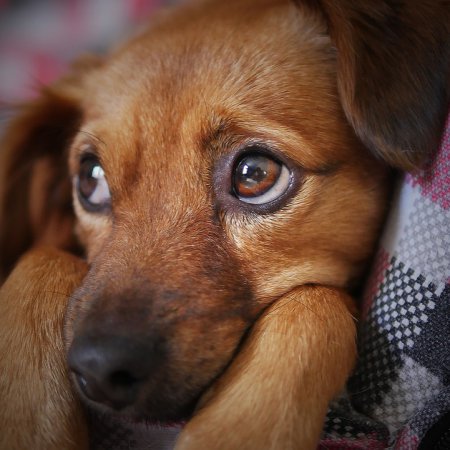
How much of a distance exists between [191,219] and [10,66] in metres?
2.01

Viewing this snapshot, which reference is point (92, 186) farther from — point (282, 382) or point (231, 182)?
point (282, 382)

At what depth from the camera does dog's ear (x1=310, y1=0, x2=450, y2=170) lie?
3.96 ft

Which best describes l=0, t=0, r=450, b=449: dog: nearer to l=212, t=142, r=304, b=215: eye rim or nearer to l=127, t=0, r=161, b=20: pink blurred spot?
l=212, t=142, r=304, b=215: eye rim

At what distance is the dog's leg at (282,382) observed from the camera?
99 centimetres

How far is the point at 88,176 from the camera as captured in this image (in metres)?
1.56

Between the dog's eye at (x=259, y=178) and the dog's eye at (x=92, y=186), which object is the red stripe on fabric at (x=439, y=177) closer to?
the dog's eye at (x=259, y=178)

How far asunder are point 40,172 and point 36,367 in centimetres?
92

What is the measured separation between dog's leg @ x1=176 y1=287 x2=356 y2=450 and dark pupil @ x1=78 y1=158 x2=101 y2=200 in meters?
0.67

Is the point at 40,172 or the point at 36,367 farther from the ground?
the point at 40,172

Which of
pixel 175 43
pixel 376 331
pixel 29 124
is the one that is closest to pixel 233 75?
pixel 175 43

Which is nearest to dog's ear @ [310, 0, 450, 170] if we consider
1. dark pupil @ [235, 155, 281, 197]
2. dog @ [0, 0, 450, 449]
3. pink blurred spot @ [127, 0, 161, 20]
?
dog @ [0, 0, 450, 449]

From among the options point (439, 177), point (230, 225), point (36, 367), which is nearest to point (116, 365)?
point (36, 367)

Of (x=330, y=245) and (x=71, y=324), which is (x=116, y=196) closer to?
(x=71, y=324)

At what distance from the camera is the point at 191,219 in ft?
4.12
